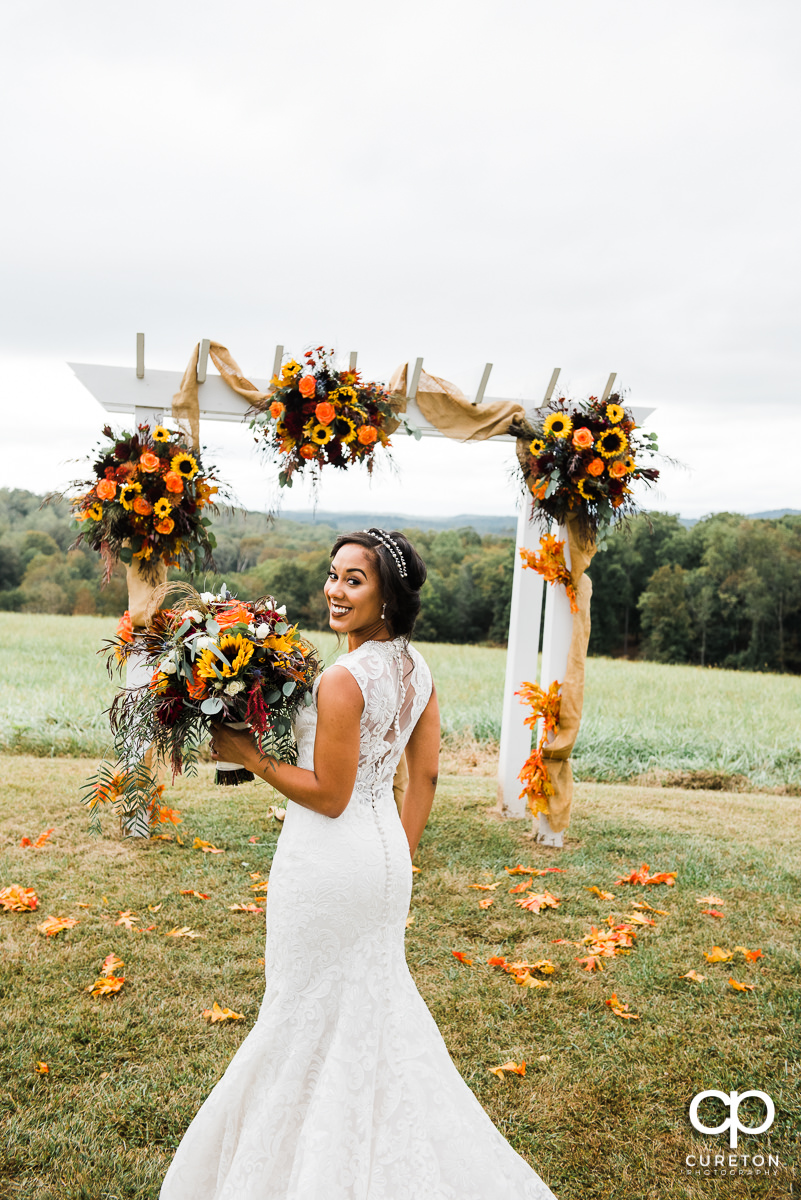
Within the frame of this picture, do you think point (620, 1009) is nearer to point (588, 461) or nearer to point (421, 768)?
point (421, 768)

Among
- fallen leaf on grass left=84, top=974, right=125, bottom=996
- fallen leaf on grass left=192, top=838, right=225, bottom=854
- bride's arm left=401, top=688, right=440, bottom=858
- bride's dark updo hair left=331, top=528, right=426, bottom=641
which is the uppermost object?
bride's dark updo hair left=331, top=528, right=426, bottom=641

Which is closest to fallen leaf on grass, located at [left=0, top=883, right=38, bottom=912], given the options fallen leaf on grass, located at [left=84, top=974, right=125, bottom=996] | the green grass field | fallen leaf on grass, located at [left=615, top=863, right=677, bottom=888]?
fallen leaf on grass, located at [left=84, top=974, right=125, bottom=996]

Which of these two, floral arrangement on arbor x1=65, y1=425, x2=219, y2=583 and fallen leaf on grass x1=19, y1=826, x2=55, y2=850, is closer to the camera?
floral arrangement on arbor x1=65, y1=425, x2=219, y2=583

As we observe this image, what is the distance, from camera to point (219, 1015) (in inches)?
135

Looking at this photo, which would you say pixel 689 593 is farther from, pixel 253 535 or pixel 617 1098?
pixel 617 1098

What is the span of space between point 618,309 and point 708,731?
5639mm

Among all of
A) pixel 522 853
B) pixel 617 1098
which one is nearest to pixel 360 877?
pixel 617 1098

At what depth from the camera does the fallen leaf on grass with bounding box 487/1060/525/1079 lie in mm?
3121

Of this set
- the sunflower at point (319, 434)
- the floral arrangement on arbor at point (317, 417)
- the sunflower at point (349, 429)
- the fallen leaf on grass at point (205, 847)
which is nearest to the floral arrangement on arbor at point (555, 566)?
the floral arrangement on arbor at point (317, 417)

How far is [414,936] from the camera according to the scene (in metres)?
4.41

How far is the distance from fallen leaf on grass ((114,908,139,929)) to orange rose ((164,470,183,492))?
2591mm

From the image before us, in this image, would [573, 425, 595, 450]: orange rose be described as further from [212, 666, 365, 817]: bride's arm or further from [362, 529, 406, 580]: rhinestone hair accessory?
[212, 666, 365, 817]: bride's arm

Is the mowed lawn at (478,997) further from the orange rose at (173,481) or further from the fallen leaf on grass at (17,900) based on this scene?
the orange rose at (173,481)

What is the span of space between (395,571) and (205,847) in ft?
13.6
